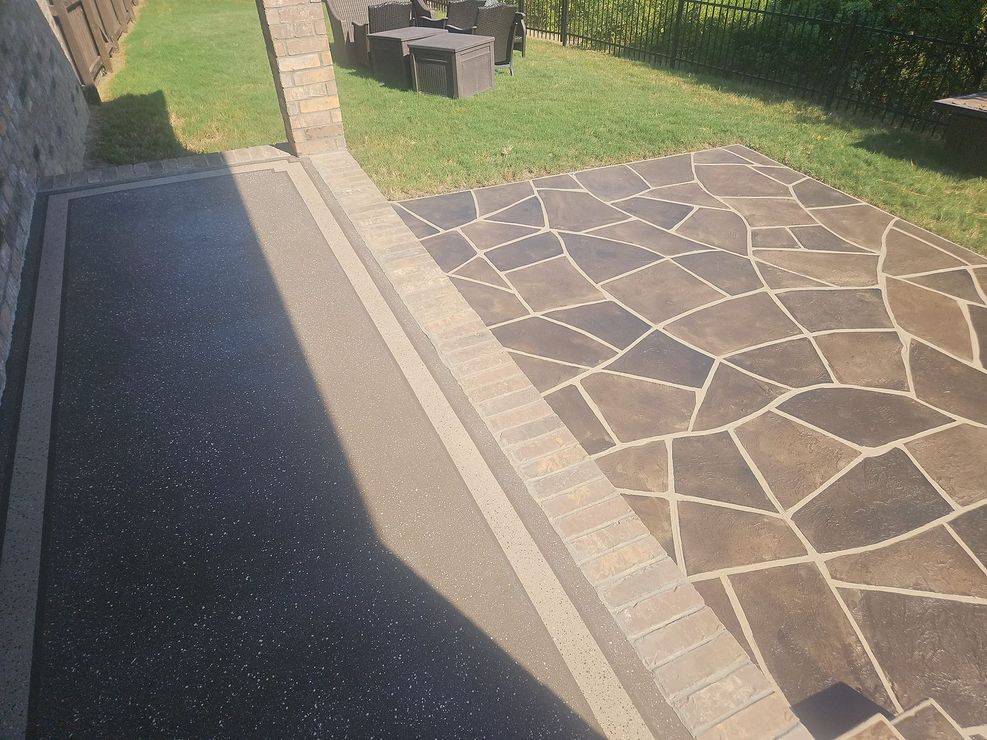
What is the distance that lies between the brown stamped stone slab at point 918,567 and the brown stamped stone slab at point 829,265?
259cm

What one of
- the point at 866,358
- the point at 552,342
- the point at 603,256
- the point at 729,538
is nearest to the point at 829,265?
the point at 866,358

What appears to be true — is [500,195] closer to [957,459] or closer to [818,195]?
[818,195]

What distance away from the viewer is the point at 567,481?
298 centimetres

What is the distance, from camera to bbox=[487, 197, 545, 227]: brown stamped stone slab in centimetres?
580

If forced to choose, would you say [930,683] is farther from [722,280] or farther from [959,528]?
[722,280]

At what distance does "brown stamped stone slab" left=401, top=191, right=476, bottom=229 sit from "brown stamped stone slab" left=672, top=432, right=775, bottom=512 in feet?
10.9

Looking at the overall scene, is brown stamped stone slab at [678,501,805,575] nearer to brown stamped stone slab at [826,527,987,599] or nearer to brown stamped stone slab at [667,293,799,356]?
brown stamped stone slab at [826,527,987,599]

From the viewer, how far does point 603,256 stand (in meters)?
5.21

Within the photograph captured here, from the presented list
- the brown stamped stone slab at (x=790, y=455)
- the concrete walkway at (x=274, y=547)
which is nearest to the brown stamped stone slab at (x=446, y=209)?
the concrete walkway at (x=274, y=547)

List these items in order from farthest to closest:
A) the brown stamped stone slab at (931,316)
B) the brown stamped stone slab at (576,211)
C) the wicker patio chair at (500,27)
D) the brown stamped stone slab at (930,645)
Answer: the wicker patio chair at (500,27) → the brown stamped stone slab at (576,211) → the brown stamped stone slab at (931,316) → the brown stamped stone slab at (930,645)

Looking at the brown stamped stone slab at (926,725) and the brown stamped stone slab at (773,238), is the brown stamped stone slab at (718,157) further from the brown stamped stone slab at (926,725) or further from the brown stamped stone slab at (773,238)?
the brown stamped stone slab at (926,725)

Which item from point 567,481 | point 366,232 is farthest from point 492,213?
point 567,481

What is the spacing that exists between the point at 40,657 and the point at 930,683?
3.46 m

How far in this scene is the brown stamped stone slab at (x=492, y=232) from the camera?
5426 mm
